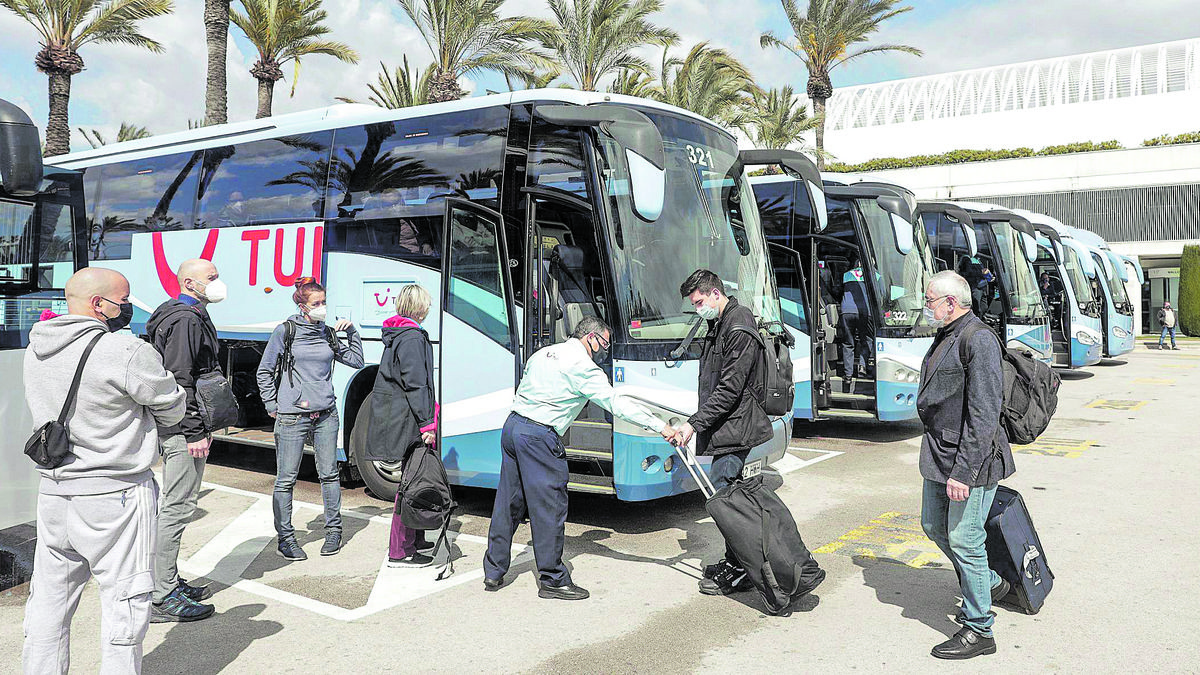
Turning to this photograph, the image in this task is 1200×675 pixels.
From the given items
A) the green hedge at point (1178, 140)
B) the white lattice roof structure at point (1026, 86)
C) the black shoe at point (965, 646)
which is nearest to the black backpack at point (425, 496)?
the black shoe at point (965, 646)

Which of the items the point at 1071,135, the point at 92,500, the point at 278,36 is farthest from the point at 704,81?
the point at 1071,135

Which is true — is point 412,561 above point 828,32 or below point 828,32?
below

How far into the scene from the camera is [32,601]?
3.83m

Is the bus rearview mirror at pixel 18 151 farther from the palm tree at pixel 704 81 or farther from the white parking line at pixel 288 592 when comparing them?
the palm tree at pixel 704 81

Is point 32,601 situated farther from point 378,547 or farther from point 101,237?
point 101,237

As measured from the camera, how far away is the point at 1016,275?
17609 mm

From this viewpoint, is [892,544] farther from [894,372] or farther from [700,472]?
[894,372]

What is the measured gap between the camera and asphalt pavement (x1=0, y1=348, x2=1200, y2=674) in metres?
4.69

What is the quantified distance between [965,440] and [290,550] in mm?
4603

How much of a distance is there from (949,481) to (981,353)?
690mm

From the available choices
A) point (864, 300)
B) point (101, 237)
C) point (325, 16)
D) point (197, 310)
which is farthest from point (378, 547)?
point (325, 16)

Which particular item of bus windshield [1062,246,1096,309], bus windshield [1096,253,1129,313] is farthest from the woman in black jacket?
bus windshield [1096,253,1129,313]

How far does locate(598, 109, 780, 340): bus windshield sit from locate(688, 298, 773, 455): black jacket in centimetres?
131

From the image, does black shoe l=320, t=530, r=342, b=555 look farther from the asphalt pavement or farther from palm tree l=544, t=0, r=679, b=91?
palm tree l=544, t=0, r=679, b=91
